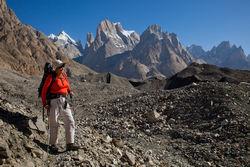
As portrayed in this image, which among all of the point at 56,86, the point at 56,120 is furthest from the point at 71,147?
the point at 56,86

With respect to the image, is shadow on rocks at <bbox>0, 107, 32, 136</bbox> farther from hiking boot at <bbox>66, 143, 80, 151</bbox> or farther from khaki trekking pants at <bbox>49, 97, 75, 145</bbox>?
hiking boot at <bbox>66, 143, 80, 151</bbox>

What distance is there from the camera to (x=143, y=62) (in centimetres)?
17738

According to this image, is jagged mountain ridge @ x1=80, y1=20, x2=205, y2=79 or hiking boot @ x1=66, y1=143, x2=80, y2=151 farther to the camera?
jagged mountain ridge @ x1=80, y1=20, x2=205, y2=79

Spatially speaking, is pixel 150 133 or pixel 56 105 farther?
pixel 150 133

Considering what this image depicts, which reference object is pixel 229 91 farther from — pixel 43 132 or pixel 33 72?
pixel 33 72

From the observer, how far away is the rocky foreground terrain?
11.8 feet

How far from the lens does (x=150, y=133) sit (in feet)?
25.0

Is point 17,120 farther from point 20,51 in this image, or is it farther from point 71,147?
point 20,51

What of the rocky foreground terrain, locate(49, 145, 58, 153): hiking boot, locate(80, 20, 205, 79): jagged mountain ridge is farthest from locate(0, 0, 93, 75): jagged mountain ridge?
locate(80, 20, 205, 79): jagged mountain ridge

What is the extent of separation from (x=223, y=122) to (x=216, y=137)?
0.97 metres

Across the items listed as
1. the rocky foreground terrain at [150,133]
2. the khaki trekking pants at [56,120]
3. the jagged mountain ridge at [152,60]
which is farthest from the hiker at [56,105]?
the jagged mountain ridge at [152,60]

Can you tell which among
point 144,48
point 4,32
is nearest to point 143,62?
point 144,48

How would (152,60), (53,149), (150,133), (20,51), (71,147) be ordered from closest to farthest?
(53,149) < (71,147) < (150,133) < (20,51) < (152,60)

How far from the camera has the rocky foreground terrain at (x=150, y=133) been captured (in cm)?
359
